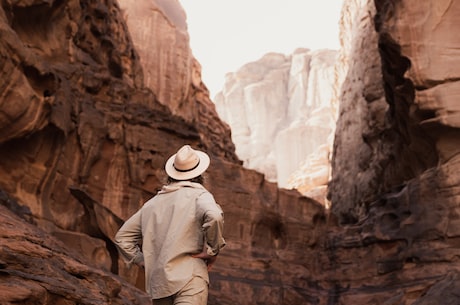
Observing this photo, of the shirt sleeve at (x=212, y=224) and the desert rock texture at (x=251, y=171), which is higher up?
the desert rock texture at (x=251, y=171)

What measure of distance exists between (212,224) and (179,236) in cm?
29

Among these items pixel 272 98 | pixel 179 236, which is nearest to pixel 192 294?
pixel 179 236

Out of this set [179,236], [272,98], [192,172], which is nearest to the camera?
[179,236]

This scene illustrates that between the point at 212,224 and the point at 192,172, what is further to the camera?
the point at 192,172

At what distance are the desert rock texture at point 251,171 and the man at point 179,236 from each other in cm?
647

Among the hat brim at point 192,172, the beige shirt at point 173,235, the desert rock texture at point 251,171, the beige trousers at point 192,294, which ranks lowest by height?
the beige trousers at point 192,294

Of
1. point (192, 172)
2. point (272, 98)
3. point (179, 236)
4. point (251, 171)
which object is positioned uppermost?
point (272, 98)

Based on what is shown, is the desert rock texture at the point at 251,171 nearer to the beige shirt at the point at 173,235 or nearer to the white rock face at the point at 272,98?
the beige shirt at the point at 173,235

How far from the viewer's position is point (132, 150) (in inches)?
907

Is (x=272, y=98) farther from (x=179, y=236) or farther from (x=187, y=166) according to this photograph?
(x=179, y=236)

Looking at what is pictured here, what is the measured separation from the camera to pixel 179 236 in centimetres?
Result: 431

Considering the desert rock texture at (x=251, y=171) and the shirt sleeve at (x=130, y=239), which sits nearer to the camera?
the shirt sleeve at (x=130, y=239)

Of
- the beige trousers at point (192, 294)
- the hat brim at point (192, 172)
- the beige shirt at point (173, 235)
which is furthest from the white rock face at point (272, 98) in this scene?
the beige trousers at point (192, 294)

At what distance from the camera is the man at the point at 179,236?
417cm
